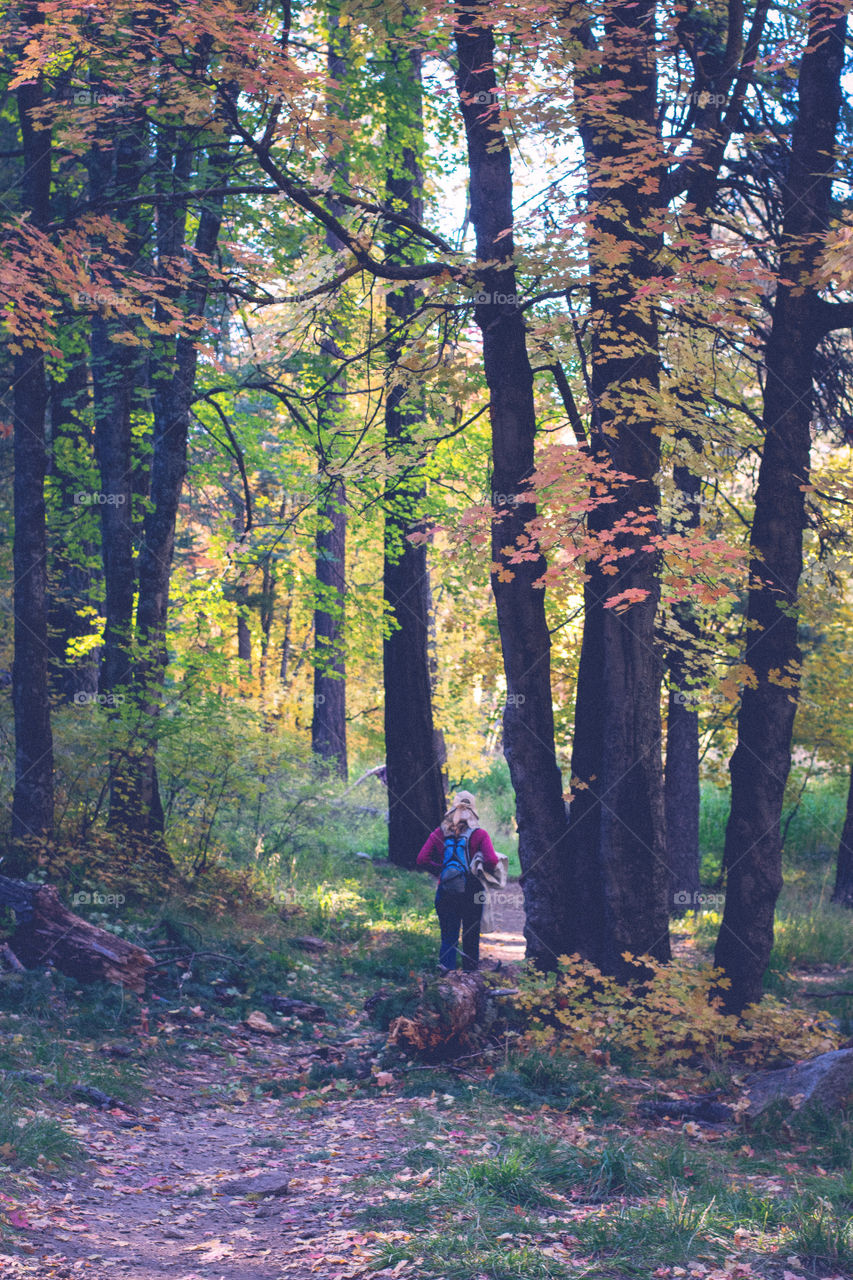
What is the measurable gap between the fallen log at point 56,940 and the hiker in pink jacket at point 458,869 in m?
2.67

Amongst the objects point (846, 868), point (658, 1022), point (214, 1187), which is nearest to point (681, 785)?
point (846, 868)

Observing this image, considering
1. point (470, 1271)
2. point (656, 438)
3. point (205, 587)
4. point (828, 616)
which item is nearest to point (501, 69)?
point (656, 438)

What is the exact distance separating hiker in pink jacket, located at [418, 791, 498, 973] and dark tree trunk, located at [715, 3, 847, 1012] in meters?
2.14

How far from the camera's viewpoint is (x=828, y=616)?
32.7 ft

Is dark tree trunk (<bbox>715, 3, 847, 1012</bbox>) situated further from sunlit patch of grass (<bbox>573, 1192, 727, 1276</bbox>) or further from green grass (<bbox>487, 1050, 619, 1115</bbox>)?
sunlit patch of grass (<bbox>573, 1192, 727, 1276</bbox>)

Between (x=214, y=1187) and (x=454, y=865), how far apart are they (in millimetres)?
3929

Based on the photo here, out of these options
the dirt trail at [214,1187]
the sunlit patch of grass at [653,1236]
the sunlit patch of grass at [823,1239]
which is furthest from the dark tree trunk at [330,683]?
the sunlit patch of grass at [823,1239]

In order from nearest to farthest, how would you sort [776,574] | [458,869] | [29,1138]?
[29,1138]
[776,574]
[458,869]

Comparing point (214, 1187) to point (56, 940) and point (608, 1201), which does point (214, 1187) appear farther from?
point (56, 940)

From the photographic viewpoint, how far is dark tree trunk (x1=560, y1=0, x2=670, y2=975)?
7891 mm

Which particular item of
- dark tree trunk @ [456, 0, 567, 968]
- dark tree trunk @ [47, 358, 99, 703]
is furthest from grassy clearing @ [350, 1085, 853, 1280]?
dark tree trunk @ [47, 358, 99, 703]

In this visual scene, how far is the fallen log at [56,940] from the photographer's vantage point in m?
7.88

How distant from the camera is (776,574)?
26.6 feet

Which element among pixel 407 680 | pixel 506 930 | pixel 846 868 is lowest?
pixel 506 930
